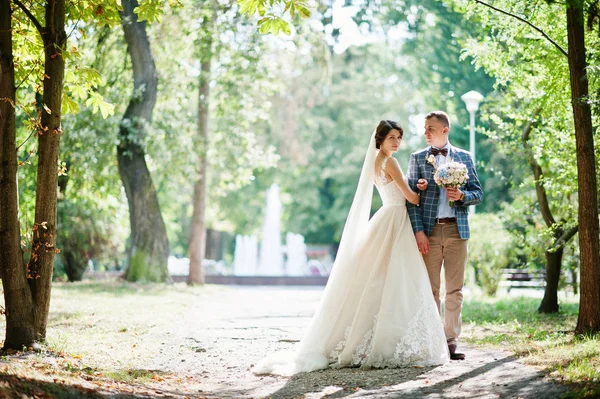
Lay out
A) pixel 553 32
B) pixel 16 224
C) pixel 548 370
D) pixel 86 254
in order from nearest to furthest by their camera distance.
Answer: pixel 548 370, pixel 16 224, pixel 553 32, pixel 86 254

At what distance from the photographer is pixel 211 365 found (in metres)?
7.92

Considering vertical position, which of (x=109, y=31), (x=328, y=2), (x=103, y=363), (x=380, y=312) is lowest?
(x=103, y=363)

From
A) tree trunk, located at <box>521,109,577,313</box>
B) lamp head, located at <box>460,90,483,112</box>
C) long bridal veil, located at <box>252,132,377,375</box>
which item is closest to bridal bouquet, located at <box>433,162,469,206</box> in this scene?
long bridal veil, located at <box>252,132,377,375</box>

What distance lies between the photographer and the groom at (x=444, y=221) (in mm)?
7562

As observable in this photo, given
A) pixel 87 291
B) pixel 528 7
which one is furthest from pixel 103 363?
pixel 87 291

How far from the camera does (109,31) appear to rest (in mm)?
20656

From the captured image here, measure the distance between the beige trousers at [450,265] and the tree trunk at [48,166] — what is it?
3.77 m

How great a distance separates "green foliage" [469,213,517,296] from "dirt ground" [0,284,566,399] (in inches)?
328

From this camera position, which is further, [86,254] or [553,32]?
[86,254]

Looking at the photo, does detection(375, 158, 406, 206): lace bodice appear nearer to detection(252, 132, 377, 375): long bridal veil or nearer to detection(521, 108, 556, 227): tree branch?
detection(252, 132, 377, 375): long bridal veil

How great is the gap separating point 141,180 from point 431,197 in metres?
13.9

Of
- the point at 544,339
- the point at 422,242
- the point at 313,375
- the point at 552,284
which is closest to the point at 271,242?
the point at 552,284

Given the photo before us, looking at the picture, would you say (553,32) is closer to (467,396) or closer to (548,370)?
(548,370)

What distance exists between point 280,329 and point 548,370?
4942 millimetres
